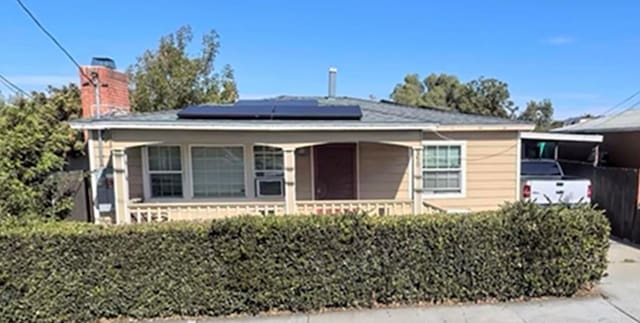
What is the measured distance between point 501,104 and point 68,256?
150ft

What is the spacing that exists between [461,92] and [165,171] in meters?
38.1

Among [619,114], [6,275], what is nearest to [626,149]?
[619,114]

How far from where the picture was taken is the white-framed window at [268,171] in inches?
397

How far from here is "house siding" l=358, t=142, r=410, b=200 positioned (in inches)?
403

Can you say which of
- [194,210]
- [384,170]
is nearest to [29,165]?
[194,210]

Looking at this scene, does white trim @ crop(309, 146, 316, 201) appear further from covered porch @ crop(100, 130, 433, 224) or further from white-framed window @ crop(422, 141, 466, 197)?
white-framed window @ crop(422, 141, 466, 197)

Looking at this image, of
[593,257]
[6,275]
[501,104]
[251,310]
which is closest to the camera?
[6,275]

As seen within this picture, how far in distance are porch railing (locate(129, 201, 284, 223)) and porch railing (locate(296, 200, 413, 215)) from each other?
0.60 meters

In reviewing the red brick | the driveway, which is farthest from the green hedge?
the red brick

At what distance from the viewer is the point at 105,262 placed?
209 inches

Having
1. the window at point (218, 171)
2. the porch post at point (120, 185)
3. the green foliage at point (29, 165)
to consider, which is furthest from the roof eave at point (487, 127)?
the green foliage at point (29, 165)

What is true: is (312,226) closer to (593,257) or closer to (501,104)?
(593,257)

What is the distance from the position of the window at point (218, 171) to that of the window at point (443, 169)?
4539mm

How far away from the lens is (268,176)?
10.1 metres
